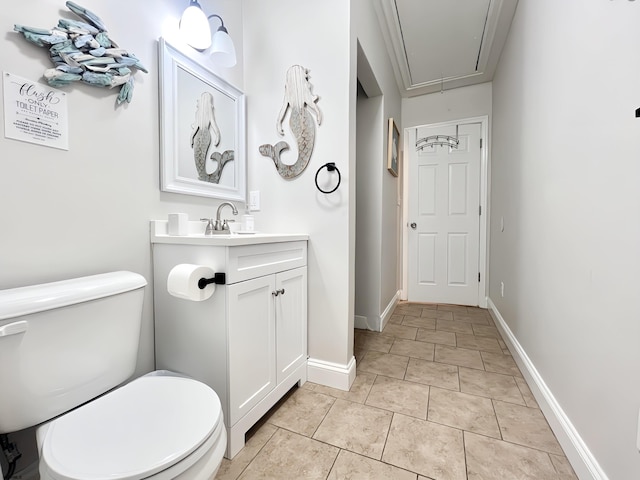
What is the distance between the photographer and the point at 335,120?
61.5 inches

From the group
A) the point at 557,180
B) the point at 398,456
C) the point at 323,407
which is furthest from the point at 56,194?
the point at 557,180

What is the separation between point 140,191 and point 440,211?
300 centimetres

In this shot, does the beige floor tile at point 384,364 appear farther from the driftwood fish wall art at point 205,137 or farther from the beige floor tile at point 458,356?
the driftwood fish wall art at point 205,137

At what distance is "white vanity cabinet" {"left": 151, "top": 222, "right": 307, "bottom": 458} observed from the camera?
1.10 meters

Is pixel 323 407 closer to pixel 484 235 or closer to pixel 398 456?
pixel 398 456

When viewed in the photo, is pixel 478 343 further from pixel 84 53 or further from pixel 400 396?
pixel 84 53

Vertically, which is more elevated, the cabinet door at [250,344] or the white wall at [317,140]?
the white wall at [317,140]

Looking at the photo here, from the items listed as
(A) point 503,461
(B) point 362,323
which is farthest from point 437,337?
(A) point 503,461

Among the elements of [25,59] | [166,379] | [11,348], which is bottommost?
[166,379]

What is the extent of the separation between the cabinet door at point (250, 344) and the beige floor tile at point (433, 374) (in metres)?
0.91

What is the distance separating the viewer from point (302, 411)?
4.60ft

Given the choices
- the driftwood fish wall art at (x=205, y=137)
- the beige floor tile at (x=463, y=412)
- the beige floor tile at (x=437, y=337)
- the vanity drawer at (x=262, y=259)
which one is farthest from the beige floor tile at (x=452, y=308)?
the driftwood fish wall art at (x=205, y=137)

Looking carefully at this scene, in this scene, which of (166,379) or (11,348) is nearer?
(11,348)

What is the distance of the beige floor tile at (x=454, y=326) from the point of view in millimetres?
2477
